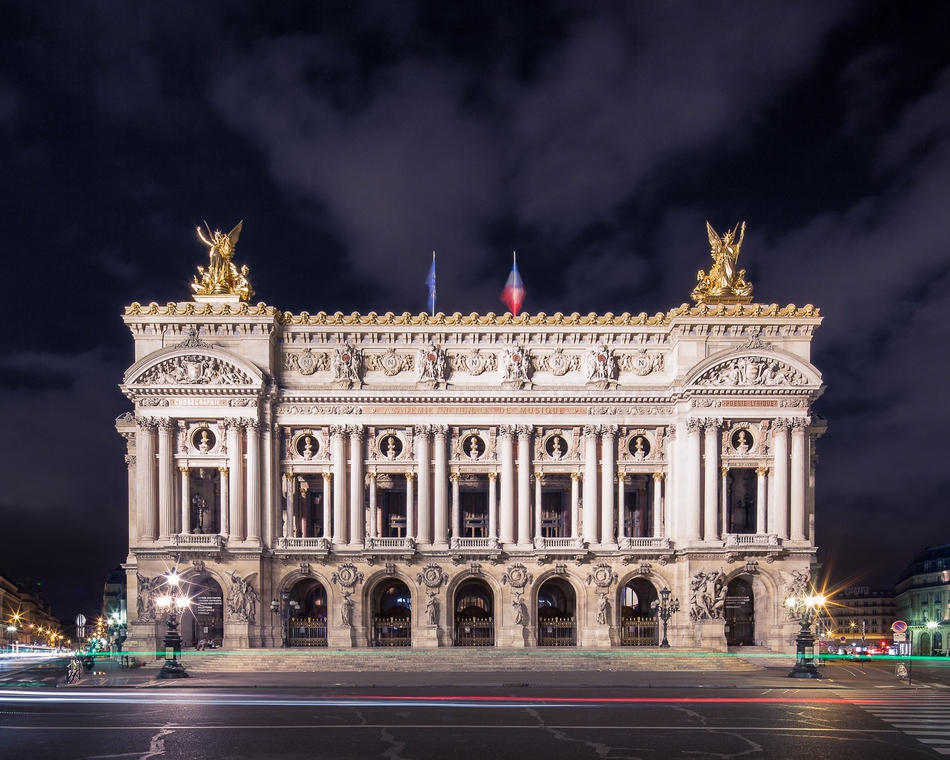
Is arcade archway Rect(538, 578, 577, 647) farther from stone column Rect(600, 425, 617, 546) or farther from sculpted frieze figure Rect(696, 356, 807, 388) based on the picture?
sculpted frieze figure Rect(696, 356, 807, 388)

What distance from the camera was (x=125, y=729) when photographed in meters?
25.0

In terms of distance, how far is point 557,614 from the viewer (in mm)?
63094

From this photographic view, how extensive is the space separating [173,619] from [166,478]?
13.4 meters

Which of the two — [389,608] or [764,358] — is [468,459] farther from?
[764,358]

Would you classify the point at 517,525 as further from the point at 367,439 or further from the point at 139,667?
the point at 139,667

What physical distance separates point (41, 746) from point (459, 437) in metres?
38.9

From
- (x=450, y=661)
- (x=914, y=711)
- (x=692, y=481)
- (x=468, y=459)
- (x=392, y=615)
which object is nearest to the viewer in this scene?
(x=914, y=711)

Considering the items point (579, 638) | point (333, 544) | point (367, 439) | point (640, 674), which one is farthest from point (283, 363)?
point (640, 674)

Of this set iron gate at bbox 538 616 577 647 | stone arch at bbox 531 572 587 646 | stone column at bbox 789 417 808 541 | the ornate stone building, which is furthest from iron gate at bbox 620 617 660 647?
stone column at bbox 789 417 808 541

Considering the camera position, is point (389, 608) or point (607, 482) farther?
point (389, 608)

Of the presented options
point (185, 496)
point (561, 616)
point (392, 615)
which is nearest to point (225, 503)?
point (185, 496)

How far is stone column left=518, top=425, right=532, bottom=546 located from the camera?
58.4 metres

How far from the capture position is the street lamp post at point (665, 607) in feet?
188

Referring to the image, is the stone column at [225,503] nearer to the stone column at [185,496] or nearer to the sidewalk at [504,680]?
the stone column at [185,496]
